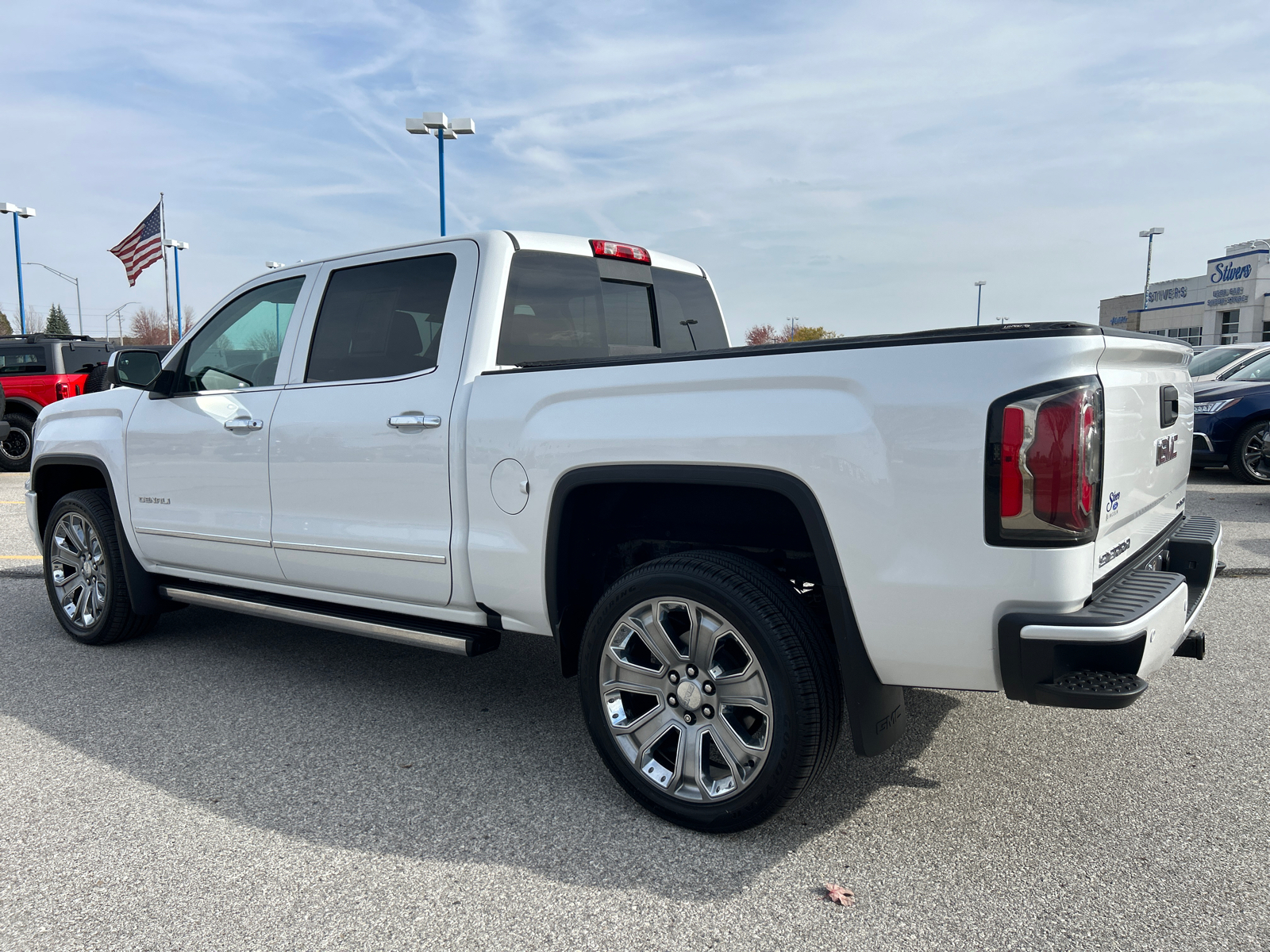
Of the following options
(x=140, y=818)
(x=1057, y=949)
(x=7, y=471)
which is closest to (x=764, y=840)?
(x=1057, y=949)

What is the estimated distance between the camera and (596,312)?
4.25 meters

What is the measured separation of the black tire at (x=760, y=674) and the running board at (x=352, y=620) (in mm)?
677

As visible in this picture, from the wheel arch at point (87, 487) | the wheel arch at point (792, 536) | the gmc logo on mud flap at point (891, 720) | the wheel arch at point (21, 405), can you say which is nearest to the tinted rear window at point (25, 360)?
the wheel arch at point (21, 405)

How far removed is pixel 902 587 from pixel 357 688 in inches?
113

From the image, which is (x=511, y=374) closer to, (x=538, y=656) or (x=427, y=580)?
(x=427, y=580)

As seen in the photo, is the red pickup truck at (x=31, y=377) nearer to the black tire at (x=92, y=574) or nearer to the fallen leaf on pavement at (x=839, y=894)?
the black tire at (x=92, y=574)

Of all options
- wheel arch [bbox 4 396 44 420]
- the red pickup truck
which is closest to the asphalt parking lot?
the red pickup truck

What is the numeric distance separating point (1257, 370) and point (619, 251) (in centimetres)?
1007

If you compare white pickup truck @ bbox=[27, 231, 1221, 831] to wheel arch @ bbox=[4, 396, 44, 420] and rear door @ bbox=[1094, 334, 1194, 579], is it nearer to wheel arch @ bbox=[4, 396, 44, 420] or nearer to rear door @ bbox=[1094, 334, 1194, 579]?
rear door @ bbox=[1094, 334, 1194, 579]

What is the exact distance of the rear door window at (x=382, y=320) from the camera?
3.82 meters

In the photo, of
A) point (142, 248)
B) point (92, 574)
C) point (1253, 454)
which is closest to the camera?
point (92, 574)

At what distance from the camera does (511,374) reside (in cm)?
340

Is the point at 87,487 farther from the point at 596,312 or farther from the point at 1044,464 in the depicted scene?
the point at 1044,464

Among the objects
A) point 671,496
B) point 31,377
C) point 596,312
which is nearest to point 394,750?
point 671,496
